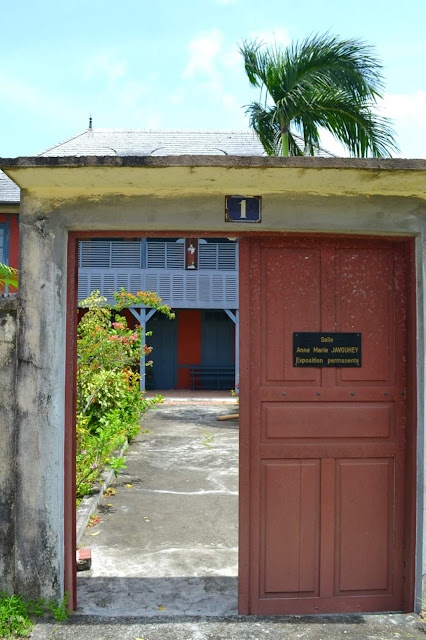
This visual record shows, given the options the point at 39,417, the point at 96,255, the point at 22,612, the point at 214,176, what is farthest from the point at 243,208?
the point at 96,255

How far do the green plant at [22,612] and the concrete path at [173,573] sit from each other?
6 centimetres

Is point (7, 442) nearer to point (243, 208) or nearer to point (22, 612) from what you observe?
point (22, 612)

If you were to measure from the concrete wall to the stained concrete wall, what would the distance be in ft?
0.17

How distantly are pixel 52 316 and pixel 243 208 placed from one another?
131cm

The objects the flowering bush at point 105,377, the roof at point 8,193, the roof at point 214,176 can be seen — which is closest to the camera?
the roof at point 214,176

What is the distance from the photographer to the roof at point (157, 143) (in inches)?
757

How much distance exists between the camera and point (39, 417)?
3.33 meters

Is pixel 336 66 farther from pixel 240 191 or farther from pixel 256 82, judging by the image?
pixel 240 191

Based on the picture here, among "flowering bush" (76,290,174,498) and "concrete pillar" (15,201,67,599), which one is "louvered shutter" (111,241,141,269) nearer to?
"flowering bush" (76,290,174,498)

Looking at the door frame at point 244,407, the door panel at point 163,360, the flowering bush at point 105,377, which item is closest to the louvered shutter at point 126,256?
the door panel at point 163,360

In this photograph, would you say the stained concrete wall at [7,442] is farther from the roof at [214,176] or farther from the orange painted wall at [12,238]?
the orange painted wall at [12,238]

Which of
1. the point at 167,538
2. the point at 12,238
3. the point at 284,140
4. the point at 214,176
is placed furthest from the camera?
the point at 12,238

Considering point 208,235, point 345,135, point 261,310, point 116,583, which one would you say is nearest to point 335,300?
point 261,310

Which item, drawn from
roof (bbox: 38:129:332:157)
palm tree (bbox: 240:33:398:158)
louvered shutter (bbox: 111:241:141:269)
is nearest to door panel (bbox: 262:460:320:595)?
palm tree (bbox: 240:33:398:158)
